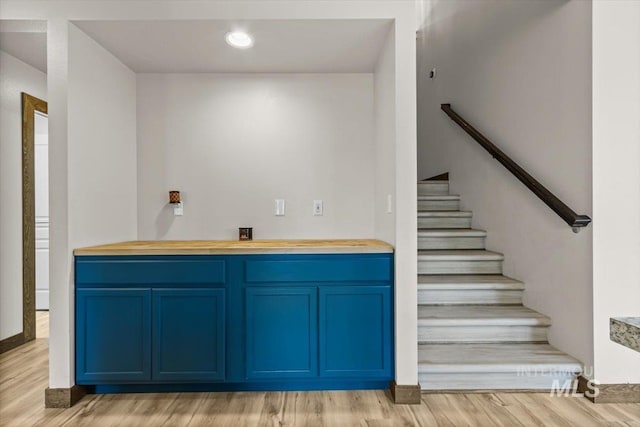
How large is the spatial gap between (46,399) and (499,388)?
2.73 metres

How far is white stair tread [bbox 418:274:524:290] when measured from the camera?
3.03m

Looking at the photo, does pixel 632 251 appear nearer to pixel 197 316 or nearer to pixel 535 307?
pixel 535 307

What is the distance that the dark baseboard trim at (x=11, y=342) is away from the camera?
3.23 metres

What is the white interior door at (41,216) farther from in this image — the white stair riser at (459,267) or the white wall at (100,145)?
the white stair riser at (459,267)

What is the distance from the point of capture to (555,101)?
269 centimetres

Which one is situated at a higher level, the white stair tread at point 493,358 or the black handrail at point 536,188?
the black handrail at point 536,188

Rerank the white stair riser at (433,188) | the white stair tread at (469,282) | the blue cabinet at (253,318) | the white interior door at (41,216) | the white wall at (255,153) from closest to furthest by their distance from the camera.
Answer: the blue cabinet at (253,318)
the white stair tread at (469,282)
the white wall at (255,153)
the white stair riser at (433,188)
the white interior door at (41,216)

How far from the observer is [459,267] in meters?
3.34

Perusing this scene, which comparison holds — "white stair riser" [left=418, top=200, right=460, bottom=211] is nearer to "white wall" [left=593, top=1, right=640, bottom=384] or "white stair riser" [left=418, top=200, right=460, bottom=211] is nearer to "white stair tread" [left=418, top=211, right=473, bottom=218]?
"white stair tread" [left=418, top=211, right=473, bottom=218]

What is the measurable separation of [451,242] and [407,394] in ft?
5.28

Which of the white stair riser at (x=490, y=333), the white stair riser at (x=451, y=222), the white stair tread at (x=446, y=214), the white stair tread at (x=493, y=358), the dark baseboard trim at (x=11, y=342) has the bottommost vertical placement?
the dark baseboard trim at (x=11, y=342)

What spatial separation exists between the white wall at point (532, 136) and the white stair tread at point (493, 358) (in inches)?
4.3

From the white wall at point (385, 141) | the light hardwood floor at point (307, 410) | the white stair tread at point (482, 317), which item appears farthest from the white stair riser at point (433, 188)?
the light hardwood floor at point (307, 410)

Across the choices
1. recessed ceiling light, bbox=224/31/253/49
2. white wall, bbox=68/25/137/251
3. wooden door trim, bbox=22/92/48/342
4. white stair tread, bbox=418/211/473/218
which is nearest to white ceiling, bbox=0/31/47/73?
wooden door trim, bbox=22/92/48/342
